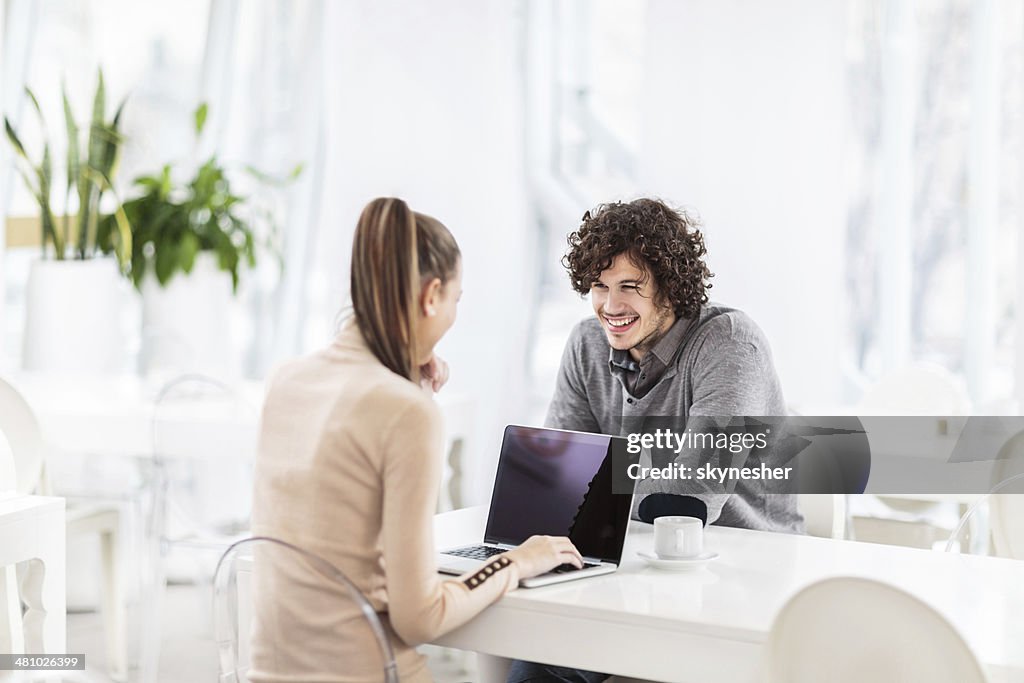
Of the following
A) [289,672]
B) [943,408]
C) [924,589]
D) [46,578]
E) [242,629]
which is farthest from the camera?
[943,408]

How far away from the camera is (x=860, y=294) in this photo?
4969mm

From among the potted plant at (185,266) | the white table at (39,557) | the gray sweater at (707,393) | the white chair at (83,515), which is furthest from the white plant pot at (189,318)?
the gray sweater at (707,393)

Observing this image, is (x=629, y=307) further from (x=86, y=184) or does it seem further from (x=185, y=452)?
(x=86, y=184)

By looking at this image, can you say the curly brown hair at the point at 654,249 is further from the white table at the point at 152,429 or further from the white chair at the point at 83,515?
the white chair at the point at 83,515

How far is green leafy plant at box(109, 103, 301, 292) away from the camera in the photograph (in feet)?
15.2

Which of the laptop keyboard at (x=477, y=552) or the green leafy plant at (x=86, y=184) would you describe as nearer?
the laptop keyboard at (x=477, y=552)

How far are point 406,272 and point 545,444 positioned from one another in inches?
19.9

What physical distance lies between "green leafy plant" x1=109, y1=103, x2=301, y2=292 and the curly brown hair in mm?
2712

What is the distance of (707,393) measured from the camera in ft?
7.16

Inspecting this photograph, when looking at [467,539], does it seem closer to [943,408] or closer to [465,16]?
[943,408]

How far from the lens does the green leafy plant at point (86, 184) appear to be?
445 centimetres

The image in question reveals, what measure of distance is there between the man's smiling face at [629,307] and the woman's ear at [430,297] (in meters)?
0.70

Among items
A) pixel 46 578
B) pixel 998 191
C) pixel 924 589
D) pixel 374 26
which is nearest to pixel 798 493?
pixel 924 589

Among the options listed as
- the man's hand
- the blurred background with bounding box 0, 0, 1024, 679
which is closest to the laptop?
the man's hand
